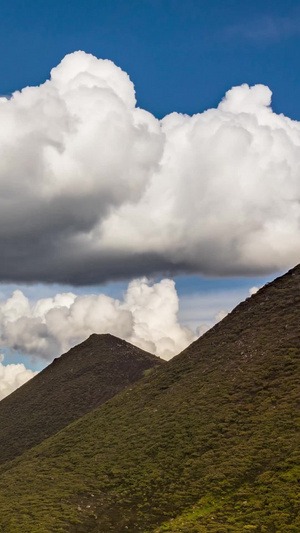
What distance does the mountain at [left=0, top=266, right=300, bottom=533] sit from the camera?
172 feet

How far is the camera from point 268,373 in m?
78.9

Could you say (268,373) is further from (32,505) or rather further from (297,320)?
(32,505)

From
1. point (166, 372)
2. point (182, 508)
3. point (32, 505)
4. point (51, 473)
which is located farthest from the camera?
point (166, 372)

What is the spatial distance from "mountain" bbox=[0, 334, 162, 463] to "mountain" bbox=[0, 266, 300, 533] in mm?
27711

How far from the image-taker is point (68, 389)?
470 ft

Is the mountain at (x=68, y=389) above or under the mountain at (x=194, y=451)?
above

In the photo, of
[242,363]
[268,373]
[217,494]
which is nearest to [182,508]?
[217,494]

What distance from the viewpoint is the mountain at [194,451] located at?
5231 centimetres

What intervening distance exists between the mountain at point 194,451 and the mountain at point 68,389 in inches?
1091

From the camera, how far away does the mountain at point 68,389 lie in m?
124

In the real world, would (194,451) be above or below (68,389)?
below

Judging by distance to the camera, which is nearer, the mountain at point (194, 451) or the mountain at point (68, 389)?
the mountain at point (194, 451)

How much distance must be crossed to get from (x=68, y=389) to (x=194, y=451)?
8086 cm

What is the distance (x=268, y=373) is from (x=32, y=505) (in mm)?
36629
